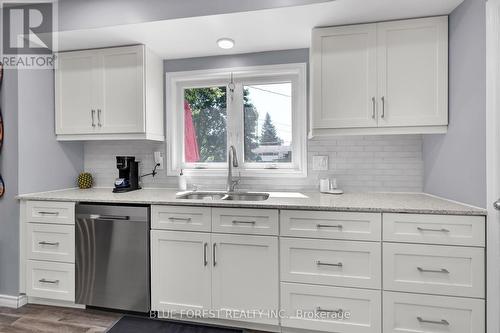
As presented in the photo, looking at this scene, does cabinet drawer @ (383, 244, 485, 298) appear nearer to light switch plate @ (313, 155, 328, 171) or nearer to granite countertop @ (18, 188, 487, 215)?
granite countertop @ (18, 188, 487, 215)

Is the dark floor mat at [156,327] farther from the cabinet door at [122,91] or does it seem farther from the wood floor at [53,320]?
the cabinet door at [122,91]

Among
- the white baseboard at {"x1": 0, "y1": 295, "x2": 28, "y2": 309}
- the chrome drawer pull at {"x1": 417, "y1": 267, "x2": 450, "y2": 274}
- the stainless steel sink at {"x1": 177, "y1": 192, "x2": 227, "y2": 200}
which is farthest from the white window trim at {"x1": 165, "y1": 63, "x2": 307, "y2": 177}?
the white baseboard at {"x1": 0, "y1": 295, "x2": 28, "y2": 309}

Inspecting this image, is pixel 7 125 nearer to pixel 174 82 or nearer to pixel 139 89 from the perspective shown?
pixel 139 89

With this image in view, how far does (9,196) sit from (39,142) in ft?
1.69

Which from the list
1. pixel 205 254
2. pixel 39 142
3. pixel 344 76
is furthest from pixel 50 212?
pixel 344 76

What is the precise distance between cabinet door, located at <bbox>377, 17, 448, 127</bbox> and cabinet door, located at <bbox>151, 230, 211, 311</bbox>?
1663 millimetres

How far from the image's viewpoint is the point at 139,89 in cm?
252

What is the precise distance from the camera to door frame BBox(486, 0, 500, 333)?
5.06 feet

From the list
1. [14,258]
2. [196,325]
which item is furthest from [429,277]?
[14,258]

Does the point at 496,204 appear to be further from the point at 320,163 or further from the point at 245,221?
the point at 245,221

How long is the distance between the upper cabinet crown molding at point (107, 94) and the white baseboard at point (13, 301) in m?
1.43

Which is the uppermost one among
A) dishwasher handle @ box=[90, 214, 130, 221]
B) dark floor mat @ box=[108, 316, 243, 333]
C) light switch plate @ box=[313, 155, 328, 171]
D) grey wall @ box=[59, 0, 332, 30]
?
grey wall @ box=[59, 0, 332, 30]

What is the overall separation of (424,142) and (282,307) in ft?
5.70

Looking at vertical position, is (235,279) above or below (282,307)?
above
